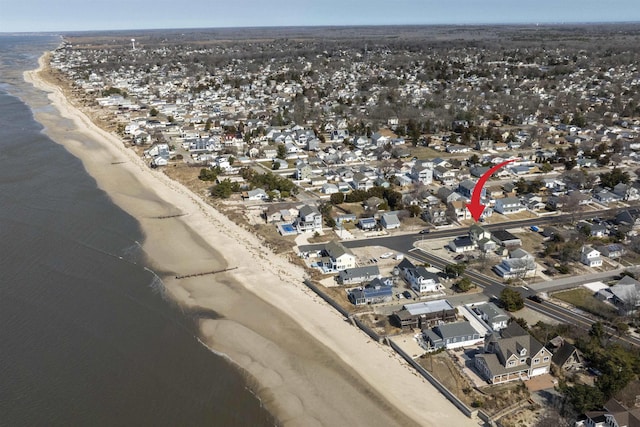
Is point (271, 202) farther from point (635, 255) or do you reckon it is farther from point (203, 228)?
point (635, 255)

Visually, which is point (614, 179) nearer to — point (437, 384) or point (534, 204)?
point (534, 204)

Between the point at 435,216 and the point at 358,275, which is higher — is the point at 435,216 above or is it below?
→ above

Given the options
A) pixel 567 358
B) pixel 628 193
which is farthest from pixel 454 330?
pixel 628 193

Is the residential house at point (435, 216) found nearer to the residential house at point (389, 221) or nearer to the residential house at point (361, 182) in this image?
the residential house at point (389, 221)

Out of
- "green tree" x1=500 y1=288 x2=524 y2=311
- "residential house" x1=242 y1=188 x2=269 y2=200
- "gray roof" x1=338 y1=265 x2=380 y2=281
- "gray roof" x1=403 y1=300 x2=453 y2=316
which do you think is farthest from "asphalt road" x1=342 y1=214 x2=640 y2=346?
"residential house" x1=242 y1=188 x2=269 y2=200

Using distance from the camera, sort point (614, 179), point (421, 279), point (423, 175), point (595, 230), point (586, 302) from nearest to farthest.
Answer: point (586, 302) < point (421, 279) < point (595, 230) < point (614, 179) < point (423, 175)

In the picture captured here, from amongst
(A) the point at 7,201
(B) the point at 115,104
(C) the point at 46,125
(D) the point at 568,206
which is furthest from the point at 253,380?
(B) the point at 115,104
